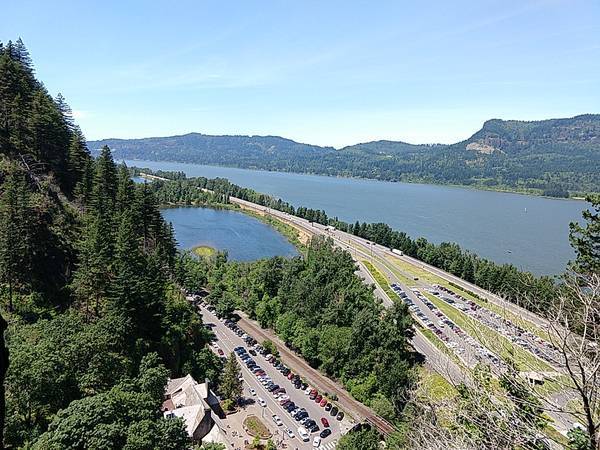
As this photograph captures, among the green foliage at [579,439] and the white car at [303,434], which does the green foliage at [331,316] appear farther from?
the green foliage at [579,439]

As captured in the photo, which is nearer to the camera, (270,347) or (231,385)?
(231,385)

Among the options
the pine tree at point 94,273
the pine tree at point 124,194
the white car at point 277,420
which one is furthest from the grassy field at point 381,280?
the pine tree at point 94,273

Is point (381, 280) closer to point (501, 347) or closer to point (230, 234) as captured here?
point (230, 234)

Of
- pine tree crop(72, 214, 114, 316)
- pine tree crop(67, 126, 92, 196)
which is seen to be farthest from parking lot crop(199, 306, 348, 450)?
pine tree crop(67, 126, 92, 196)

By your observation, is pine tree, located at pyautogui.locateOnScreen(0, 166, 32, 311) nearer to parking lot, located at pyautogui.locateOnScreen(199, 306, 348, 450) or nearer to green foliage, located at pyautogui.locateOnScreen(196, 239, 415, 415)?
green foliage, located at pyautogui.locateOnScreen(196, 239, 415, 415)

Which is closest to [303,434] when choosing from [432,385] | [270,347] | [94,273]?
[432,385]
